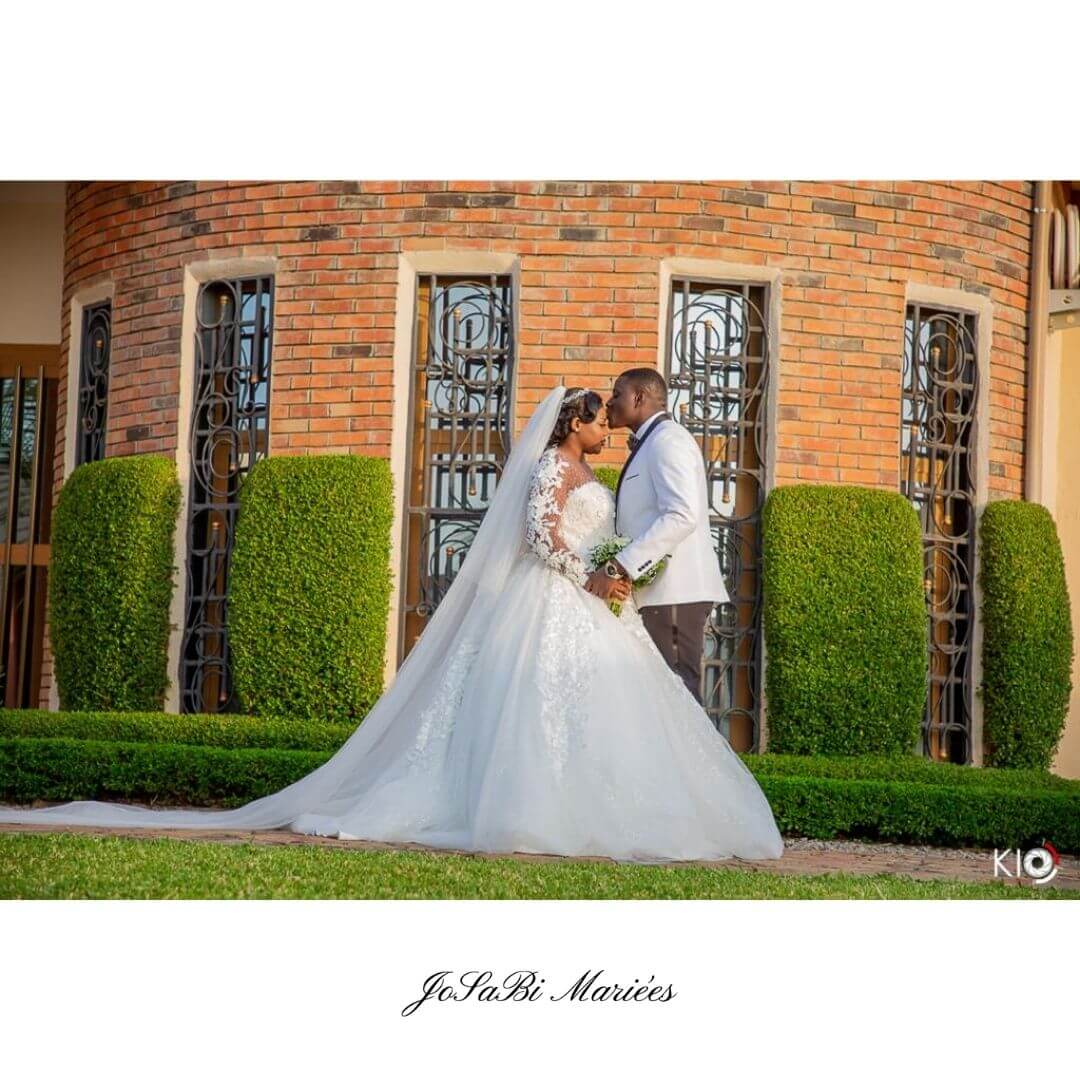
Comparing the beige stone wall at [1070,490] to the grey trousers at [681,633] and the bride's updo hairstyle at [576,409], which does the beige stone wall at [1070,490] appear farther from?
the bride's updo hairstyle at [576,409]

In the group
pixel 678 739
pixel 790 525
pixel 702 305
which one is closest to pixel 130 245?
pixel 702 305

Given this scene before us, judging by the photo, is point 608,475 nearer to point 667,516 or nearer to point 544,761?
point 667,516

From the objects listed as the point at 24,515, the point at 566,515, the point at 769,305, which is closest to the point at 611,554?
the point at 566,515

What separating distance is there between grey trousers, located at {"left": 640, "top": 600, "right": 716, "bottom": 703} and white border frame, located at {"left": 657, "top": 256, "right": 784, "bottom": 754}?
2.59 m

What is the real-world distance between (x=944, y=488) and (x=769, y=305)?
179 centimetres

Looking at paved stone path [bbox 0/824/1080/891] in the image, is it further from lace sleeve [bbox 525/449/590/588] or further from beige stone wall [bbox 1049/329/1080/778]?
beige stone wall [bbox 1049/329/1080/778]

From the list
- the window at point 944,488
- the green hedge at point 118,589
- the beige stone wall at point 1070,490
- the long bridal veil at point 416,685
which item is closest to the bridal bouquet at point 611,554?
the long bridal veil at point 416,685

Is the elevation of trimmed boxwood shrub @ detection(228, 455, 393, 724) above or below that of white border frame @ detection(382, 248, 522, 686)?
below

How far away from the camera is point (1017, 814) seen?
740 cm

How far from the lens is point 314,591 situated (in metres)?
9.39

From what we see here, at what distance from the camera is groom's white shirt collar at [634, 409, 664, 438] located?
6668mm

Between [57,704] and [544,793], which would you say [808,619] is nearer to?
[544,793]

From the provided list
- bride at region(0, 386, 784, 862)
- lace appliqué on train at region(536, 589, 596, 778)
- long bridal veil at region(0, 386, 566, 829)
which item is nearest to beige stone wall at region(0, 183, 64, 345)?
bride at region(0, 386, 784, 862)

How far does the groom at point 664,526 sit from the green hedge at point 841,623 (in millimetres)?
2436
